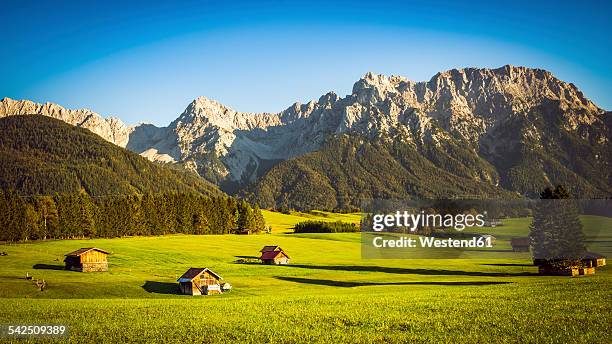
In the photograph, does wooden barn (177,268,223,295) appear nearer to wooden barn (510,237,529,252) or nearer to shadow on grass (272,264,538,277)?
shadow on grass (272,264,538,277)

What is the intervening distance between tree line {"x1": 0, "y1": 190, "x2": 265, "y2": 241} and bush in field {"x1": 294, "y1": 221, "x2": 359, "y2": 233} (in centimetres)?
1897

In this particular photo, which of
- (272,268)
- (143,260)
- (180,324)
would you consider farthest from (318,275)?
(180,324)

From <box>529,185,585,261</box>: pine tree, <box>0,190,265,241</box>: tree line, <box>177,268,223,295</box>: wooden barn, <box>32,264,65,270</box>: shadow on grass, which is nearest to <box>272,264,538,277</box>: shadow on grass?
<box>529,185,585,261</box>: pine tree

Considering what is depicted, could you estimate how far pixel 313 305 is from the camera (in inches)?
1790

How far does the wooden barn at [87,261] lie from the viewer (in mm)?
86625

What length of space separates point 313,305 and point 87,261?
57313 mm

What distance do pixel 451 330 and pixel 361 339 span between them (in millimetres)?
5798

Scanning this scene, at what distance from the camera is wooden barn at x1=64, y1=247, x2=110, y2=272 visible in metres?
86.6

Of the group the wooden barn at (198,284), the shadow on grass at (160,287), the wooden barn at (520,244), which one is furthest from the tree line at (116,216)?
the wooden barn at (520,244)

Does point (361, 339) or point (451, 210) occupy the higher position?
point (451, 210)

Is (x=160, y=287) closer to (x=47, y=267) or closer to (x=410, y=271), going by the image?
(x=47, y=267)

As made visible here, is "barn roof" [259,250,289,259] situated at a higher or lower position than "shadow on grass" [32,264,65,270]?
higher

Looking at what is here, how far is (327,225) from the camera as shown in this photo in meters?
188

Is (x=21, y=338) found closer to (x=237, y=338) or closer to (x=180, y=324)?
(x=180, y=324)
